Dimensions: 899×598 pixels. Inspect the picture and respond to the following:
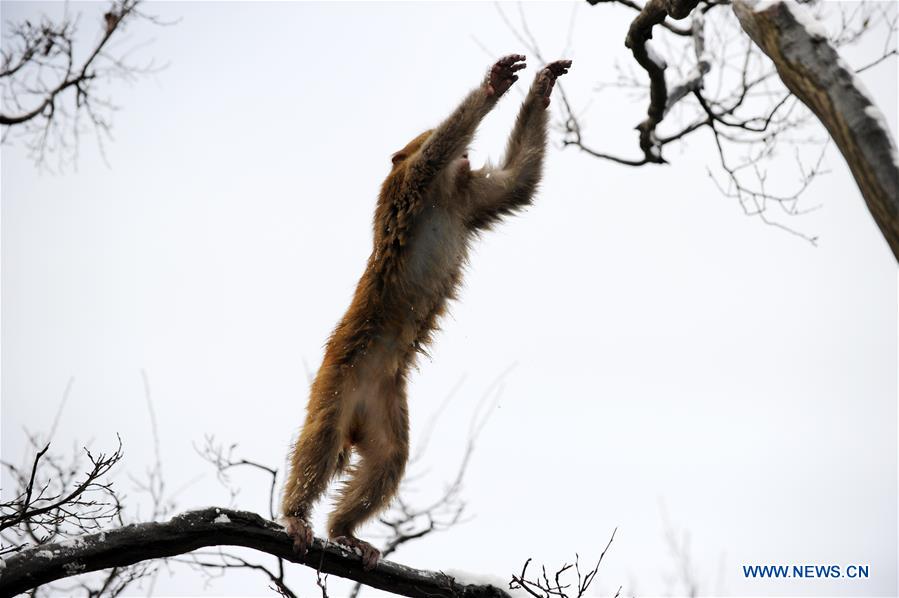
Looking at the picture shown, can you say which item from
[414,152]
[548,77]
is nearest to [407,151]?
[414,152]

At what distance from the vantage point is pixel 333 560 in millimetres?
5262

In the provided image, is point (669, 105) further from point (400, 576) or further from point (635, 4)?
point (400, 576)

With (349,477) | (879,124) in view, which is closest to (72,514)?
(349,477)

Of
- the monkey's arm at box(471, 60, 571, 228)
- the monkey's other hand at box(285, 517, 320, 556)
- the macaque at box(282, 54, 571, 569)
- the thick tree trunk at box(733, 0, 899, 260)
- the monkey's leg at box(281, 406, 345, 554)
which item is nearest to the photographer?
the thick tree trunk at box(733, 0, 899, 260)

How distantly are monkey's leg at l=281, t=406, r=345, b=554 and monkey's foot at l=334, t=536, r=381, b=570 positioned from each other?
0.30 metres

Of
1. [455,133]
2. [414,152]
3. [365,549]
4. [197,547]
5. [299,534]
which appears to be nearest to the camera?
[197,547]

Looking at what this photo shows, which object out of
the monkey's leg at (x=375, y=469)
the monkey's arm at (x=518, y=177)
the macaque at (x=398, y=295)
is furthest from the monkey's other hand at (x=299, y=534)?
the monkey's arm at (x=518, y=177)

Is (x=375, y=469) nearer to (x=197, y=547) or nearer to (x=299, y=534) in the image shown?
(x=299, y=534)

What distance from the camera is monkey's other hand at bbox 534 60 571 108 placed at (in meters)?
6.45

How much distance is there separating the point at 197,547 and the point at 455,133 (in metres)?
3.47

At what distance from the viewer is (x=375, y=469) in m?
6.29

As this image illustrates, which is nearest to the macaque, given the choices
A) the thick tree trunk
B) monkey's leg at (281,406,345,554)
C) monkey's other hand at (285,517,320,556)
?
monkey's leg at (281,406,345,554)

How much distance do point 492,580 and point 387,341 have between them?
204cm

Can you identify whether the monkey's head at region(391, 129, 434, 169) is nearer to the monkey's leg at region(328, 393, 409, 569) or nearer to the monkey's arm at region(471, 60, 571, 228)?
the monkey's arm at region(471, 60, 571, 228)
